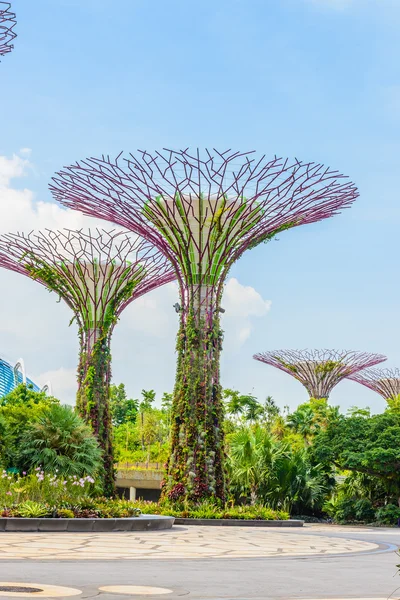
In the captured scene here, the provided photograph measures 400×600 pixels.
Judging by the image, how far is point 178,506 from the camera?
1909 centimetres

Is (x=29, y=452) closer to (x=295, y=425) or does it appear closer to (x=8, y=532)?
(x=8, y=532)

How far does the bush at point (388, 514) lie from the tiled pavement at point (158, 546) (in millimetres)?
11104

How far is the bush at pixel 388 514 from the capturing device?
963 inches

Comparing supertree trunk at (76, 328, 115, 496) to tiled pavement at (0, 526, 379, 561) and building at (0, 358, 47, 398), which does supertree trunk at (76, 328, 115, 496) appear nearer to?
tiled pavement at (0, 526, 379, 561)

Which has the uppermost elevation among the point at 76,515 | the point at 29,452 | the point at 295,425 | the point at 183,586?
the point at 295,425

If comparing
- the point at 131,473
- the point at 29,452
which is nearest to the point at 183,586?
the point at 29,452

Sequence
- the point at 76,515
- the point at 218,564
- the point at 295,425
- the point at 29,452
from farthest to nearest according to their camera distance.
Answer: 1. the point at 295,425
2. the point at 29,452
3. the point at 76,515
4. the point at 218,564

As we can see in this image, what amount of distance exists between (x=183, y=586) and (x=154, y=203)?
14.4 m

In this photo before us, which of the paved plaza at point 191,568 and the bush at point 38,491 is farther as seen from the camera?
the bush at point 38,491

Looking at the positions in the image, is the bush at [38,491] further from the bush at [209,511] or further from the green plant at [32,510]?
the bush at [209,511]

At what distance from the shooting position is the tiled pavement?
29.6 feet

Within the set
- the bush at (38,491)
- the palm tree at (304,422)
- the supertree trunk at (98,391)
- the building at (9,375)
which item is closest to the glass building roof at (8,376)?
the building at (9,375)

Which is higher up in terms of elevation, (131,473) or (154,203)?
(154,203)

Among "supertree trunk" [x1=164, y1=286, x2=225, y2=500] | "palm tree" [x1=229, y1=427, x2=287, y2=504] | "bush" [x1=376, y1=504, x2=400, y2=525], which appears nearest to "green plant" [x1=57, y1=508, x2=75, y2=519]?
"supertree trunk" [x1=164, y1=286, x2=225, y2=500]
